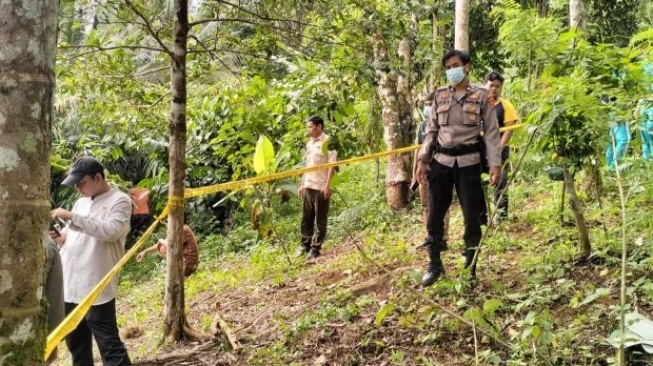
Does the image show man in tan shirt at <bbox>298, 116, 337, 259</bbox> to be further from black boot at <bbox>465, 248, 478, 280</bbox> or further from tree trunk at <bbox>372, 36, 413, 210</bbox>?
black boot at <bbox>465, 248, 478, 280</bbox>

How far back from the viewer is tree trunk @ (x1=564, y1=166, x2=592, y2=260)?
375cm

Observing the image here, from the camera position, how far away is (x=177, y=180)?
4418mm

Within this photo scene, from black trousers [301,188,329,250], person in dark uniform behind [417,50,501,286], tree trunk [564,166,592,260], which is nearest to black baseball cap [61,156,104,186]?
person in dark uniform behind [417,50,501,286]

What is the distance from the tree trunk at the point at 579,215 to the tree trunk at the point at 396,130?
12.6 feet

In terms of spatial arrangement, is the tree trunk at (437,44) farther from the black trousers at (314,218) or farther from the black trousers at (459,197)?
the black trousers at (314,218)

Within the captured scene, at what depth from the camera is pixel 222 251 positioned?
8820mm

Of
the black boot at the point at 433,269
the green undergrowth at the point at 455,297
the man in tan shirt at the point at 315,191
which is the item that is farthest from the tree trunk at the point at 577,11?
the black boot at the point at 433,269

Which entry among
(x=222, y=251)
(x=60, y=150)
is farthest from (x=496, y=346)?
(x=222, y=251)

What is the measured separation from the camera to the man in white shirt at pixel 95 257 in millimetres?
3404

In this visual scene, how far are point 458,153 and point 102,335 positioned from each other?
8.49ft

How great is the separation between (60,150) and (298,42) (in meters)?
2.93

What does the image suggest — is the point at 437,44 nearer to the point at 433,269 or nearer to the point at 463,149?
the point at 463,149

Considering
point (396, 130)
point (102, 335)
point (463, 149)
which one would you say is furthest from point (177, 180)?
point (396, 130)

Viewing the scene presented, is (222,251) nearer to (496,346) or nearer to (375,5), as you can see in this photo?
(375,5)
